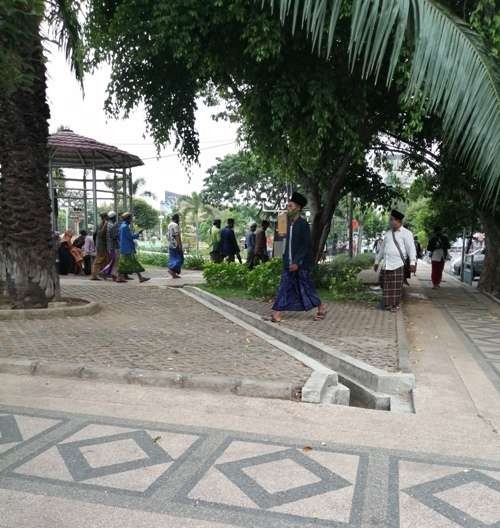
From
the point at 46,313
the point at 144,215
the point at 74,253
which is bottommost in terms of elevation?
the point at 46,313

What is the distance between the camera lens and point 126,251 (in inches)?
499

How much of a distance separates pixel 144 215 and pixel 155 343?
61.5 metres

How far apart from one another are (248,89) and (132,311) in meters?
4.86

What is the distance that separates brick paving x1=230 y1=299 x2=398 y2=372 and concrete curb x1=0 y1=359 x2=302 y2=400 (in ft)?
4.62

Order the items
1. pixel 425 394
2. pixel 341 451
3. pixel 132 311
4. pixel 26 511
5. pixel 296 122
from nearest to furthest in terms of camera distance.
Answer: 1. pixel 26 511
2. pixel 341 451
3. pixel 425 394
4. pixel 132 311
5. pixel 296 122

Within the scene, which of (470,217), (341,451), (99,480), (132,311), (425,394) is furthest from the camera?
(470,217)

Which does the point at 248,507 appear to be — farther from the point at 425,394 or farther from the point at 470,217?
the point at 470,217

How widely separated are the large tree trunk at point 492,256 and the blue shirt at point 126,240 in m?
8.46

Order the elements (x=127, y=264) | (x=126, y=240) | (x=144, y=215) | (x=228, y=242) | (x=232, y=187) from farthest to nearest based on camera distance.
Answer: (x=144, y=215), (x=232, y=187), (x=228, y=242), (x=127, y=264), (x=126, y=240)

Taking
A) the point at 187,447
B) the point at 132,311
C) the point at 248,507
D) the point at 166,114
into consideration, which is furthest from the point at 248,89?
the point at 248,507

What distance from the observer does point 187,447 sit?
137 inches

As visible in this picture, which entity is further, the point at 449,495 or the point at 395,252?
the point at 395,252

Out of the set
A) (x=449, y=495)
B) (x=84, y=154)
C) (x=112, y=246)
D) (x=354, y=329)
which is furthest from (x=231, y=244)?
(x=449, y=495)

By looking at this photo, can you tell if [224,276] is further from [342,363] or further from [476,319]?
[342,363]
